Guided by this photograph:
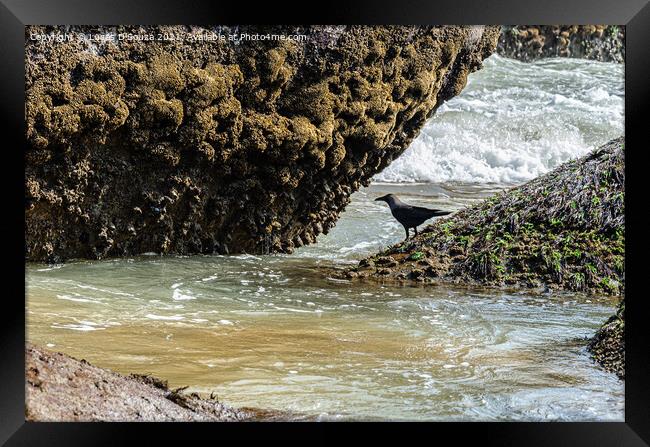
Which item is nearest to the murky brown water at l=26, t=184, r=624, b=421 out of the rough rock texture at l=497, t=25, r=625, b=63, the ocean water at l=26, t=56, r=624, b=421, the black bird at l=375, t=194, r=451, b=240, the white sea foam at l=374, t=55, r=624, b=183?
the ocean water at l=26, t=56, r=624, b=421

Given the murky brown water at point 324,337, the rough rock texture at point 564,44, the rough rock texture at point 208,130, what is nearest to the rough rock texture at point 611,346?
the murky brown water at point 324,337

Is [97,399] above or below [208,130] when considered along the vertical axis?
below

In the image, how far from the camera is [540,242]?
703 centimetres

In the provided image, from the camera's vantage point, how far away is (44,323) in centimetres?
503

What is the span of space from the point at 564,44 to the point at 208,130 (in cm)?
1343

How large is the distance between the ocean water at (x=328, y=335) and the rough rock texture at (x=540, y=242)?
9.9 inches

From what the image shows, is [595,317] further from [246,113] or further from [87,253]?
[87,253]

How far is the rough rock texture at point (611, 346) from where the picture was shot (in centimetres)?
441

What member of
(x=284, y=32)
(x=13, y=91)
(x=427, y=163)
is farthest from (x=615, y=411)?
(x=427, y=163)

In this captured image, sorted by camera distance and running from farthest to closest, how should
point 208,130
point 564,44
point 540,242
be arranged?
1. point 564,44
2. point 208,130
3. point 540,242

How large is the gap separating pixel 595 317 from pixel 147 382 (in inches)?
134

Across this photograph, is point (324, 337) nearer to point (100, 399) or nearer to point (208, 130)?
point (100, 399)

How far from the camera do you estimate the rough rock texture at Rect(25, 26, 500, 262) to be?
257 inches
